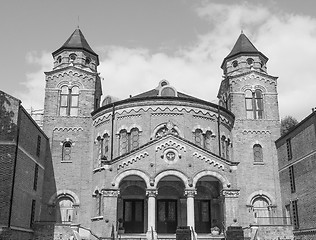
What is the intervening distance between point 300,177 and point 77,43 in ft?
78.2

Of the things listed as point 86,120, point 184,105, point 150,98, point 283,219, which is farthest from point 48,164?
point 283,219

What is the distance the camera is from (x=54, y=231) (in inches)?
1054

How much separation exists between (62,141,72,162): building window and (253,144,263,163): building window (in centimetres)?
1641

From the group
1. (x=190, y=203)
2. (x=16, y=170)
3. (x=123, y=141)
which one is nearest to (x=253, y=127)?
(x=123, y=141)

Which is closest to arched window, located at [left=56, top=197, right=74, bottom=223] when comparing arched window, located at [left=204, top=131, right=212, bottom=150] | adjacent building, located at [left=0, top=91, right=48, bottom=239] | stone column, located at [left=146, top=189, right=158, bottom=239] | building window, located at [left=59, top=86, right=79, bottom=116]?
adjacent building, located at [left=0, top=91, right=48, bottom=239]

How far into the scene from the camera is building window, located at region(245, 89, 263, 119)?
36.9 meters

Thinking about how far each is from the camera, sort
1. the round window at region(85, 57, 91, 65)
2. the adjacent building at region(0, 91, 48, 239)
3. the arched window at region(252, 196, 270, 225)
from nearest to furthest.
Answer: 1. the adjacent building at region(0, 91, 48, 239)
2. the arched window at region(252, 196, 270, 225)
3. the round window at region(85, 57, 91, 65)

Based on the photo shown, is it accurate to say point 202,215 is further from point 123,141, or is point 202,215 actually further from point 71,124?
point 71,124

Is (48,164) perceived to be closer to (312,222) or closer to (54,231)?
(54,231)

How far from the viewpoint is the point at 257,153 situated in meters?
35.5

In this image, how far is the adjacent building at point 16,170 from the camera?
2298cm

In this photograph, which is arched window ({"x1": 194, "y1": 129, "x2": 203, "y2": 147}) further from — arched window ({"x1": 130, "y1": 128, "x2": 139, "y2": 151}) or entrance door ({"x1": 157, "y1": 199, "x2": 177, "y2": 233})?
entrance door ({"x1": 157, "y1": 199, "x2": 177, "y2": 233})

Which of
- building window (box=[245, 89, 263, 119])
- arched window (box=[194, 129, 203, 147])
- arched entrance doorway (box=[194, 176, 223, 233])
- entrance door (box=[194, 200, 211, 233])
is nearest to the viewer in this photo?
arched entrance doorway (box=[194, 176, 223, 233])

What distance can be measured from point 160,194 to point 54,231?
828 centimetres
